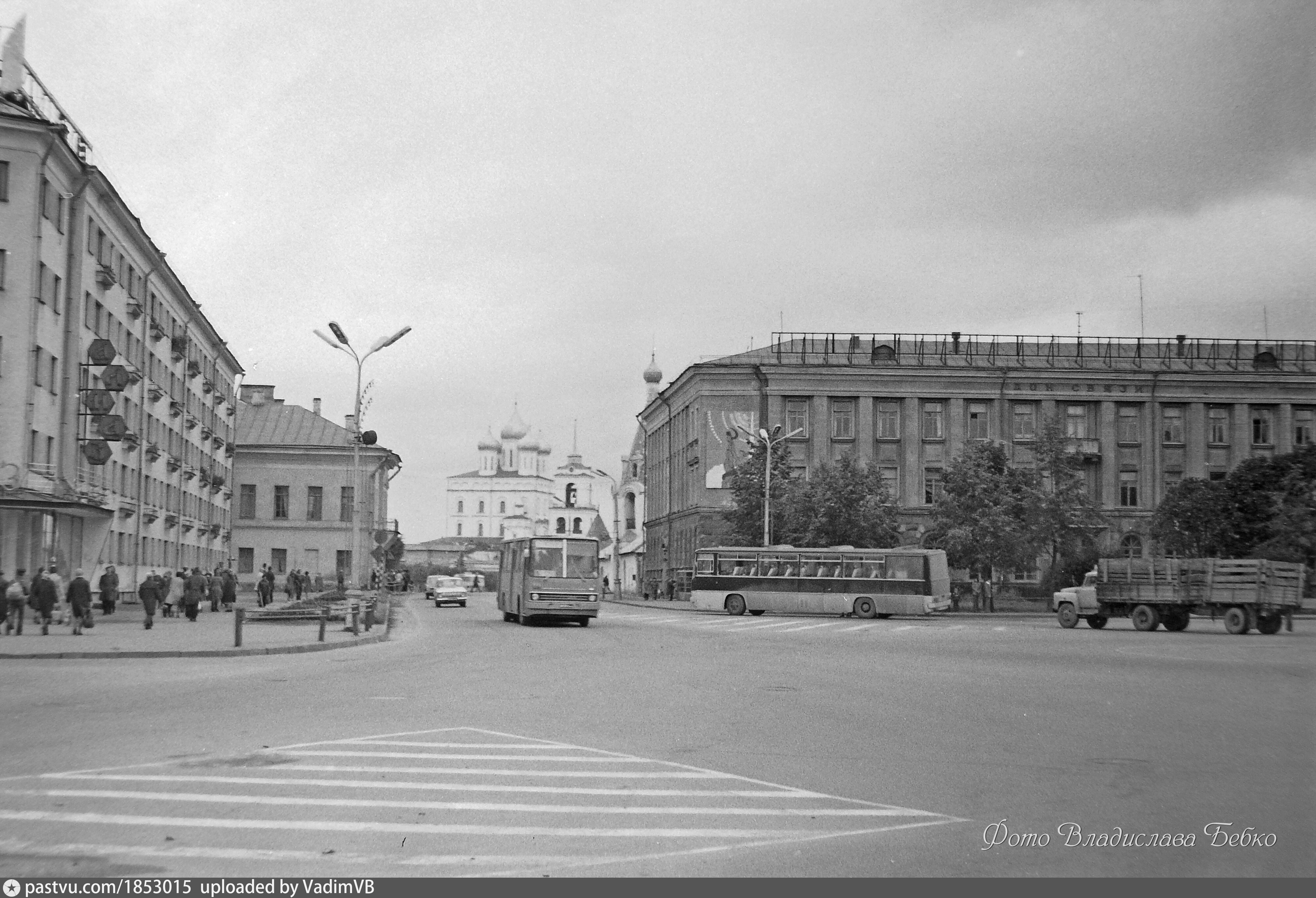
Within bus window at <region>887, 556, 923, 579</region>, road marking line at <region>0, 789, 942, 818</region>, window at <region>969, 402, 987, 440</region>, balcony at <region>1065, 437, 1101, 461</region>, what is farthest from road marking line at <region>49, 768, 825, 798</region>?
window at <region>969, 402, 987, 440</region>

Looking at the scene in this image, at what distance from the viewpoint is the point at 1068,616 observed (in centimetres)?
4341

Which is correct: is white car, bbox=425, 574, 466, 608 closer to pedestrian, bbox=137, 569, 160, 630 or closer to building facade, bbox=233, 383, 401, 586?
building facade, bbox=233, 383, 401, 586

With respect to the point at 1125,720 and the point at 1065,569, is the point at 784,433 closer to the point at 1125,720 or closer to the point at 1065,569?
the point at 1065,569

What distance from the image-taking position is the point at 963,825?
28.7ft

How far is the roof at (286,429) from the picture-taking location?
90.8 meters

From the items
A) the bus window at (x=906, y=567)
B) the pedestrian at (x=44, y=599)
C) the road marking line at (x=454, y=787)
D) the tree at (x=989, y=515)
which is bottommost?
the road marking line at (x=454, y=787)

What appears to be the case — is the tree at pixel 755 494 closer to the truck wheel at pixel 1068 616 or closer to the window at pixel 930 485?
the window at pixel 930 485

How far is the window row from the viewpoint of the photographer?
89500mm

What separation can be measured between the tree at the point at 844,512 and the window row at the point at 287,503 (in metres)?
37.6

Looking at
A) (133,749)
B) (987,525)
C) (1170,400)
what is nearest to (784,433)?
(987,525)

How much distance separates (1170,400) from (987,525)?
22828mm

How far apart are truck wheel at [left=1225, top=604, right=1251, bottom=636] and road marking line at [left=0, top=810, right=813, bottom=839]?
33.9 metres

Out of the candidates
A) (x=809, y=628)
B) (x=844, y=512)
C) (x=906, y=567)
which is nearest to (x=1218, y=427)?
(x=844, y=512)

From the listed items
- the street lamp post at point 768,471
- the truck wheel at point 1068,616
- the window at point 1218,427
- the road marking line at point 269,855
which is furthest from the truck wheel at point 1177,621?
the window at point 1218,427
